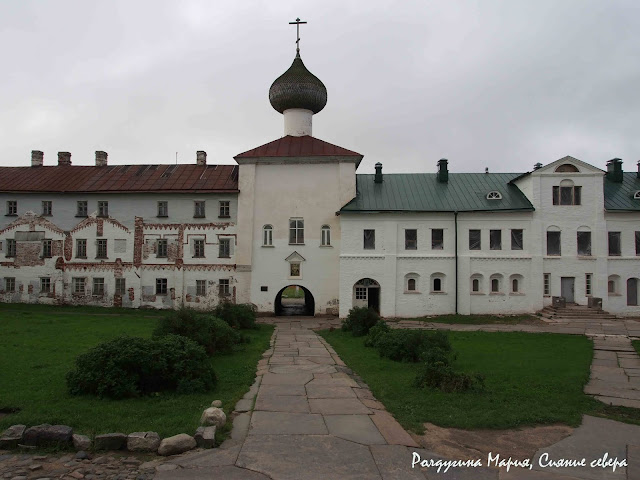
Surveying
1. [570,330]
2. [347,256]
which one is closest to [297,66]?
[347,256]

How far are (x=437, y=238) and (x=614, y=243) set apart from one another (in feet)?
31.0

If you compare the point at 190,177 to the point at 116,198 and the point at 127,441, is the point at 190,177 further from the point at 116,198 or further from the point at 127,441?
the point at 127,441

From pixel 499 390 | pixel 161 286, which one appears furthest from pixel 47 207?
pixel 499 390

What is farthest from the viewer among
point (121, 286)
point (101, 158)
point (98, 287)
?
point (101, 158)

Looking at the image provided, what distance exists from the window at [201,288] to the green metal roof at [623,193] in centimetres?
2218

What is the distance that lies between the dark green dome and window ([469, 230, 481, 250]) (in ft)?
38.2

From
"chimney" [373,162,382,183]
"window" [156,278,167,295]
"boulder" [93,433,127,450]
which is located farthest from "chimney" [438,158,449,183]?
"boulder" [93,433,127,450]

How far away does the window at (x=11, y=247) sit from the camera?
96.0 feet

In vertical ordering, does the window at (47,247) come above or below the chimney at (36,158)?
below

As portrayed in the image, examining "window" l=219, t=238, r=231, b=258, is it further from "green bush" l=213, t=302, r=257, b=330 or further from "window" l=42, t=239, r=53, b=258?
"window" l=42, t=239, r=53, b=258

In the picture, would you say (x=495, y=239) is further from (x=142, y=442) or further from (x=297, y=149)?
(x=142, y=442)

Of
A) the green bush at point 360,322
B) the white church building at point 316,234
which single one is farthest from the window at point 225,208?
the green bush at point 360,322

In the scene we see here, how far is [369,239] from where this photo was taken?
26.9 meters

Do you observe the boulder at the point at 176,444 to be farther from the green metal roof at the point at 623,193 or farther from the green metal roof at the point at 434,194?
the green metal roof at the point at 623,193
